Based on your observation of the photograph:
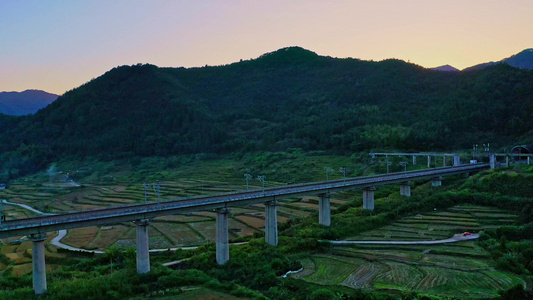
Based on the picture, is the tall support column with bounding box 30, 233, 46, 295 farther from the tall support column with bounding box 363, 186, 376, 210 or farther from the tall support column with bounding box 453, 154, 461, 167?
the tall support column with bounding box 453, 154, 461, 167

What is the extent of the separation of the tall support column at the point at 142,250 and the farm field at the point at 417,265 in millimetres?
14792

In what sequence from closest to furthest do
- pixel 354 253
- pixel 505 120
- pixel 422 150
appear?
pixel 354 253
pixel 422 150
pixel 505 120

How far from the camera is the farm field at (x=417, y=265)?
37.0 metres

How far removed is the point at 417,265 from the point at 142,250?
27256 millimetres

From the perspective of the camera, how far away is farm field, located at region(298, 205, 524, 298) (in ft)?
121

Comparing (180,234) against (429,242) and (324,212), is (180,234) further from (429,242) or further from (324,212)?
(429,242)

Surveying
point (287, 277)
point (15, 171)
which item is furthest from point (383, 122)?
point (15, 171)

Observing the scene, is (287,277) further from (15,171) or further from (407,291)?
(15,171)

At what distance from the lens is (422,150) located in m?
132

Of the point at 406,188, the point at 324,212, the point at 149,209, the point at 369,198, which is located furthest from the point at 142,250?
the point at 406,188

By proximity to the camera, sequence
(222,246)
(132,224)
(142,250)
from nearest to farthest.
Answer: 1. (142,250)
2. (222,246)
3. (132,224)

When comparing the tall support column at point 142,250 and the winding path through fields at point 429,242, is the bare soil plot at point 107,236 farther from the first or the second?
the winding path through fields at point 429,242

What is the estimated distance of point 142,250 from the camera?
140 feet

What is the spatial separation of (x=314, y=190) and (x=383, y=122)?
105266 mm
